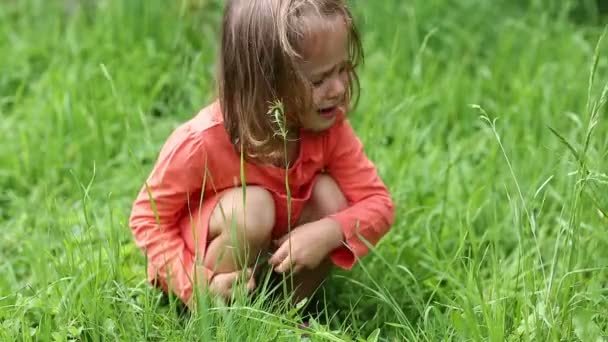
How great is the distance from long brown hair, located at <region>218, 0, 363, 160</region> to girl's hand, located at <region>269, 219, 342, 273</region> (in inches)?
7.4

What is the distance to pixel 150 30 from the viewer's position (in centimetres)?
391

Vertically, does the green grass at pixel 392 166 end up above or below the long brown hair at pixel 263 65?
below

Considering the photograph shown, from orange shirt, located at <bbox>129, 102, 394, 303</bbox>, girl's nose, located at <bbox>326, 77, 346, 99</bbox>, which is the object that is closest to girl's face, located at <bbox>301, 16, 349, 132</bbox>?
girl's nose, located at <bbox>326, 77, 346, 99</bbox>

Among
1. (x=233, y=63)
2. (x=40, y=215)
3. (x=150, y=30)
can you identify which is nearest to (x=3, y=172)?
(x=40, y=215)

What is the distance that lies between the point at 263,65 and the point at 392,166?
37.6 inches

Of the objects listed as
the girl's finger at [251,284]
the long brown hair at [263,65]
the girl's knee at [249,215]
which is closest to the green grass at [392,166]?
the girl's finger at [251,284]

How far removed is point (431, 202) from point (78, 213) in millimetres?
999

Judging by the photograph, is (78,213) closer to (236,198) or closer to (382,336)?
(236,198)

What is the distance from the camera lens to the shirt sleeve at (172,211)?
2396 millimetres

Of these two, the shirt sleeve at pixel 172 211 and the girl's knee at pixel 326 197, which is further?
the girl's knee at pixel 326 197

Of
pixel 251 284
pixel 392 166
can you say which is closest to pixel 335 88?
pixel 251 284

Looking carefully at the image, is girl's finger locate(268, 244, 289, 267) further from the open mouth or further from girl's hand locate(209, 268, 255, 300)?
the open mouth

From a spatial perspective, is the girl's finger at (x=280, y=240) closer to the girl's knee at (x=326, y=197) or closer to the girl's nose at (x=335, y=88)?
the girl's knee at (x=326, y=197)

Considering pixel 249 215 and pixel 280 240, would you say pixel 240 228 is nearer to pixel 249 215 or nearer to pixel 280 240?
pixel 249 215
